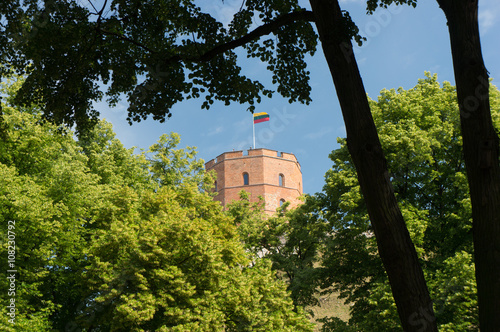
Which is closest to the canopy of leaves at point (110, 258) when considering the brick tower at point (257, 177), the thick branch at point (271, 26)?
the thick branch at point (271, 26)

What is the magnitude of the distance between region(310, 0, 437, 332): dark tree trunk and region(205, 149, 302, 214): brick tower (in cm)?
5167

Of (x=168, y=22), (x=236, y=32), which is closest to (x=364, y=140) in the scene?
(x=236, y=32)

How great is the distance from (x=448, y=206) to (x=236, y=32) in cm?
1338

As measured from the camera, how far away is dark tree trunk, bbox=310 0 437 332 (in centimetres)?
390

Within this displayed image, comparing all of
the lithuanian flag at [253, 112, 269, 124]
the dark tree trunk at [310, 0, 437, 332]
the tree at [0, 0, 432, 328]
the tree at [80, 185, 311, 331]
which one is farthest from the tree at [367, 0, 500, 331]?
the lithuanian flag at [253, 112, 269, 124]

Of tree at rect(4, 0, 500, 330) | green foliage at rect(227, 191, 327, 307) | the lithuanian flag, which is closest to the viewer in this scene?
tree at rect(4, 0, 500, 330)

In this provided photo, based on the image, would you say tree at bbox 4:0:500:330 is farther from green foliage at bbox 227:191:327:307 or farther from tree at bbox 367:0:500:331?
green foliage at bbox 227:191:327:307

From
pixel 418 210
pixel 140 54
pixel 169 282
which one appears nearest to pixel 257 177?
pixel 418 210

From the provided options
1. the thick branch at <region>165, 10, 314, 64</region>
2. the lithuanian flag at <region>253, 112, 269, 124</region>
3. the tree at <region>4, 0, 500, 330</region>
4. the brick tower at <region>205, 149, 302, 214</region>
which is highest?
the lithuanian flag at <region>253, 112, 269, 124</region>

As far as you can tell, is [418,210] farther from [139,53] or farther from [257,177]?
[257,177]

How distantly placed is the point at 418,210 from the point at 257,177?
4015 centimetres

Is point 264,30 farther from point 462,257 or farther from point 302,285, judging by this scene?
point 302,285

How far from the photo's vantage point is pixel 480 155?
3779 millimetres

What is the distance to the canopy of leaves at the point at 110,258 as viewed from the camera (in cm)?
1596
